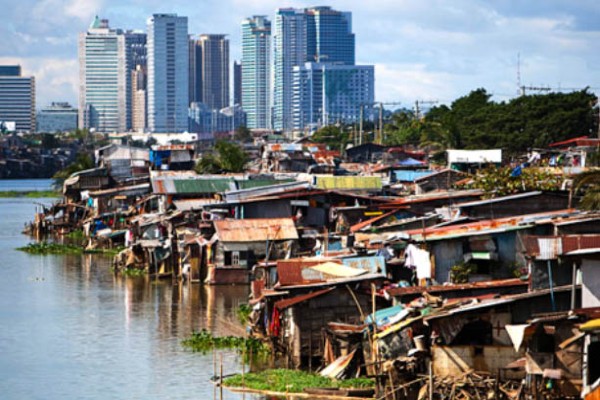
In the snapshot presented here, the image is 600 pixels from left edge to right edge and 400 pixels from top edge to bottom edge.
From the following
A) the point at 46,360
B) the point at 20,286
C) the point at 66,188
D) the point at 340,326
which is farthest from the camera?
the point at 66,188

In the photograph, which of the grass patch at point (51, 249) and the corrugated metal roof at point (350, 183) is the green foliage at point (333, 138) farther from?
the corrugated metal roof at point (350, 183)

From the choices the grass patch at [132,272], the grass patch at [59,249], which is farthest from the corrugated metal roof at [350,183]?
the grass patch at [59,249]

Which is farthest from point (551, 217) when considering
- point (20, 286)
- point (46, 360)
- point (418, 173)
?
point (418, 173)

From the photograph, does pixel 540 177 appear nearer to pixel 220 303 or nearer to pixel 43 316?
pixel 220 303

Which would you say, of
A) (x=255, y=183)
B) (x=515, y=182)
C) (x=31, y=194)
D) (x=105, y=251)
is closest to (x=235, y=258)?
(x=515, y=182)

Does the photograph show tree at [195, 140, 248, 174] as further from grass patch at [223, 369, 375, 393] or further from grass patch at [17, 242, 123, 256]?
grass patch at [223, 369, 375, 393]

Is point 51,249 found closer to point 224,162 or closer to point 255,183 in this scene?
point 255,183
